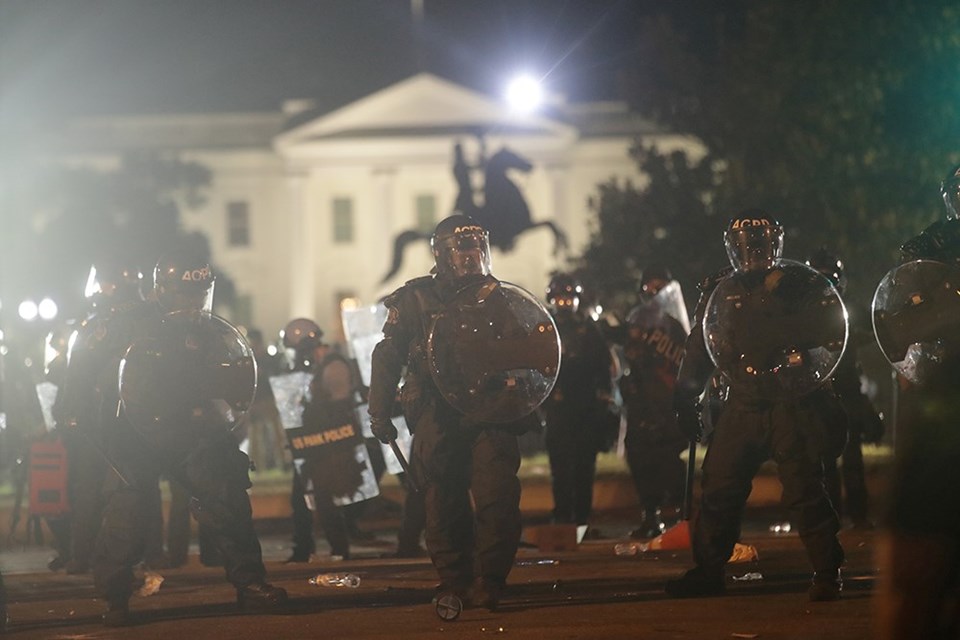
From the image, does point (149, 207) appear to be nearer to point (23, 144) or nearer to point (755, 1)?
point (23, 144)

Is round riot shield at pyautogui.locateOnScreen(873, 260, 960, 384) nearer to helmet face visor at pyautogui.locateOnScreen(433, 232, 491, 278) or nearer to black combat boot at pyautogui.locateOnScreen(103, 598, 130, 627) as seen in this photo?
helmet face visor at pyautogui.locateOnScreen(433, 232, 491, 278)

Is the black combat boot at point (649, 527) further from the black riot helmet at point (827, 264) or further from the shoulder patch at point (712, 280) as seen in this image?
the shoulder patch at point (712, 280)

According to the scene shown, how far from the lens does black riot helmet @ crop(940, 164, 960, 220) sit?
8.75 m

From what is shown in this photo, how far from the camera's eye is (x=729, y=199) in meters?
35.9

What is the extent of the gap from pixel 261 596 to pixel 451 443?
129 centimetres

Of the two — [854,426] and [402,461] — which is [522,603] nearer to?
[402,461]

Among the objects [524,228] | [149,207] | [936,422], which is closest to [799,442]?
[936,422]

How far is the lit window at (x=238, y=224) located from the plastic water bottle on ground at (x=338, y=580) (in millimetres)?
59629

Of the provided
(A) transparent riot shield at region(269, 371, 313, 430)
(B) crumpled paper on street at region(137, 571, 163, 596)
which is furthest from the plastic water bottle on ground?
(A) transparent riot shield at region(269, 371, 313, 430)

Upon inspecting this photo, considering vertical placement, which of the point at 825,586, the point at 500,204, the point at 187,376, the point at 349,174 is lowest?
the point at 825,586

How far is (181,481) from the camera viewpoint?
28.3 ft

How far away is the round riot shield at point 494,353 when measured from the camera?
8.21 meters

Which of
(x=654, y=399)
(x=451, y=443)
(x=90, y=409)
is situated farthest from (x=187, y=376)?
(x=654, y=399)

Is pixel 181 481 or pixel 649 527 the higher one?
pixel 181 481
